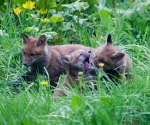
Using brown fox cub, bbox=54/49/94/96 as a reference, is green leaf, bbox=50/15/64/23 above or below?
above

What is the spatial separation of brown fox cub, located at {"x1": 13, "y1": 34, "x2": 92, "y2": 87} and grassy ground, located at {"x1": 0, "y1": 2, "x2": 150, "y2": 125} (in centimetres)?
15

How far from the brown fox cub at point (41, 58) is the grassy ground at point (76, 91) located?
15 centimetres

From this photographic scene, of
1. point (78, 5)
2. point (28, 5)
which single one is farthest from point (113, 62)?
point (28, 5)

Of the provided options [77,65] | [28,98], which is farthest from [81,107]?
[77,65]

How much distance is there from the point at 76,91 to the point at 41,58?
7.02 ft

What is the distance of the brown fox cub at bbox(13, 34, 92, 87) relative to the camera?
27.9ft

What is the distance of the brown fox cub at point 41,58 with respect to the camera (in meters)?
8.49

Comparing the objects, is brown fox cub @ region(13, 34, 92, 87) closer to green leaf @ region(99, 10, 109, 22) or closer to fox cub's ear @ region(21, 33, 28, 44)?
fox cub's ear @ region(21, 33, 28, 44)

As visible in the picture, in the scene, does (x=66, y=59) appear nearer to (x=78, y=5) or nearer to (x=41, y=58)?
(x=41, y=58)

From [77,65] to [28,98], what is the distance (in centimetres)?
141

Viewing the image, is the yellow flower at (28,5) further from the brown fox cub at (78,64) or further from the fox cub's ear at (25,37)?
the brown fox cub at (78,64)

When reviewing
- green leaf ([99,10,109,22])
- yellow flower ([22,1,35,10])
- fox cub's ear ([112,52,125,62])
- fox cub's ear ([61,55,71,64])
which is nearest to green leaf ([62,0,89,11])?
green leaf ([99,10,109,22])

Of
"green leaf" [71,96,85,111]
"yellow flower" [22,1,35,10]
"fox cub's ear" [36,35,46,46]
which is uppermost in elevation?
"yellow flower" [22,1,35,10]

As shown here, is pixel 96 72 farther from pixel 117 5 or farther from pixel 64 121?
pixel 117 5
